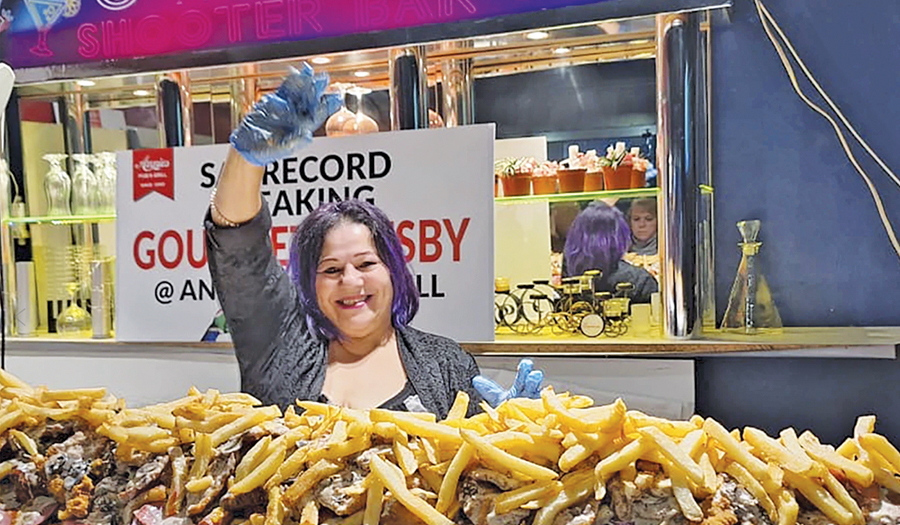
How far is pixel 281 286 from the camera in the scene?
175cm

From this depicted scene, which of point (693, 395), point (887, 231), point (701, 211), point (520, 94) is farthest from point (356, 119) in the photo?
point (887, 231)

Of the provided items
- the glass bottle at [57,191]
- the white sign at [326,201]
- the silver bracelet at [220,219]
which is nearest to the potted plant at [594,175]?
the white sign at [326,201]

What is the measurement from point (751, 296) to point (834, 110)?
472mm

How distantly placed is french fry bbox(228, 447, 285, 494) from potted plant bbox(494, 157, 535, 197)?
1.64 metres

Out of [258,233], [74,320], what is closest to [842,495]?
[258,233]

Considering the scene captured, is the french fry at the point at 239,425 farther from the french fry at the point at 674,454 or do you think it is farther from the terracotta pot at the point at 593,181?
the terracotta pot at the point at 593,181

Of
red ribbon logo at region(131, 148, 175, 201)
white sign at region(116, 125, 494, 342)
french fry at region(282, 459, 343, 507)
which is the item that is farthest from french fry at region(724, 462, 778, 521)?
red ribbon logo at region(131, 148, 175, 201)

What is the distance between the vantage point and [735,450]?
0.66 meters

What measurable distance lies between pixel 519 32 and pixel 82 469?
1.66 meters

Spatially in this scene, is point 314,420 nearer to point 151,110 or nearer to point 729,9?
point 729,9

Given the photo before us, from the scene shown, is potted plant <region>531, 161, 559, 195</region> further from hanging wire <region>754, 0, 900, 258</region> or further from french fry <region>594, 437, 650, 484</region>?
french fry <region>594, 437, 650, 484</region>

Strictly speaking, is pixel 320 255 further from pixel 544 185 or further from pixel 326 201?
pixel 544 185

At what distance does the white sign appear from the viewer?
82.4 inches

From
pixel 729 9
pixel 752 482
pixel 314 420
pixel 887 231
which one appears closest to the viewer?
pixel 752 482
